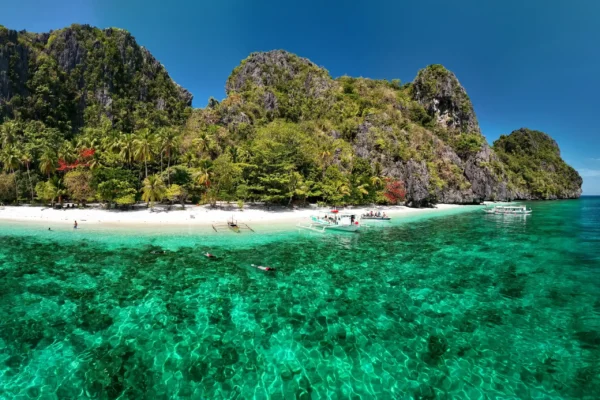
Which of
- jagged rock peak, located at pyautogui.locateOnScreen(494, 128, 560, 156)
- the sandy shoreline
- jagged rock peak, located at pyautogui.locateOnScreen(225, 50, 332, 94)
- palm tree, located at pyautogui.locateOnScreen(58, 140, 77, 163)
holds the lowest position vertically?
the sandy shoreline

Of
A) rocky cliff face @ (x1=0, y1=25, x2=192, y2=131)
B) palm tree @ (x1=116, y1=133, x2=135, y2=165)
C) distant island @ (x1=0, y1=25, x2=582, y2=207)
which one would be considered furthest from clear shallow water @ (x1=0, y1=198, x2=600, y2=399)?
rocky cliff face @ (x1=0, y1=25, x2=192, y2=131)

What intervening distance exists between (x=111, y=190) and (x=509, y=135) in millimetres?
233988

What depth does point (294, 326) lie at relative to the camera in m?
12.8

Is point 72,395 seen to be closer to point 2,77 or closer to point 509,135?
point 2,77

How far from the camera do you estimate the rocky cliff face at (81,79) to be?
9400 cm

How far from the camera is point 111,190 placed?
4594cm

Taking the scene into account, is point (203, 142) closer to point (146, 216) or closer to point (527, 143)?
point (146, 216)

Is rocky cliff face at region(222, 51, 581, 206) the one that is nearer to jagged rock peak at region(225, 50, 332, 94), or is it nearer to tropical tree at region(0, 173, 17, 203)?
jagged rock peak at region(225, 50, 332, 94)

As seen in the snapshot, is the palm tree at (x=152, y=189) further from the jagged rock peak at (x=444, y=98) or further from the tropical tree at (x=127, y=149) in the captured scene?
the jagged rock peak at (x=444, y=98)

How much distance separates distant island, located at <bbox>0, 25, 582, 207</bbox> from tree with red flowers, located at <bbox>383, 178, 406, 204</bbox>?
42 centimetres

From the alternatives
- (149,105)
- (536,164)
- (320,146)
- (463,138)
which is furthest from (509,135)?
(149,105)

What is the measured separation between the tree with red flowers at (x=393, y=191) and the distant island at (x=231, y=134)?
1.39ft

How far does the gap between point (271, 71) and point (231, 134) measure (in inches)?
1817

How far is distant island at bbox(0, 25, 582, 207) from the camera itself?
177 feet
